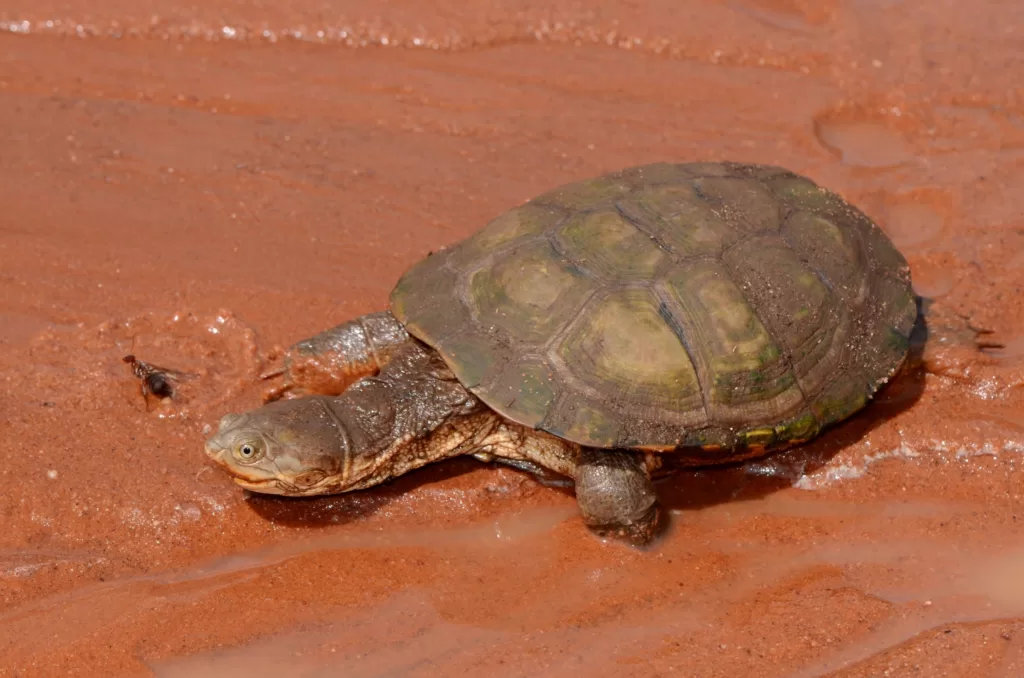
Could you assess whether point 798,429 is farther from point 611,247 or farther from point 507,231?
point 507,231

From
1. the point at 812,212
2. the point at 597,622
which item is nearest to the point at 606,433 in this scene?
the point at 597,622

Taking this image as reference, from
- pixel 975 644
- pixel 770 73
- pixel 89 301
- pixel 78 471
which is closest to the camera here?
pixel 975 644

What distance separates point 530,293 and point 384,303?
1.36m

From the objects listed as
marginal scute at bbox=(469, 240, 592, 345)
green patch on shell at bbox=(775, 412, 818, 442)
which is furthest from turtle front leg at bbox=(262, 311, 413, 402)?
green patch on shell at bbox=(775, 412, 818, 442)

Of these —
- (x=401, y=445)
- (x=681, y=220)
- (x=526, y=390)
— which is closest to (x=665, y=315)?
(x=681, y=220)

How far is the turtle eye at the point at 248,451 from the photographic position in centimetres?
441

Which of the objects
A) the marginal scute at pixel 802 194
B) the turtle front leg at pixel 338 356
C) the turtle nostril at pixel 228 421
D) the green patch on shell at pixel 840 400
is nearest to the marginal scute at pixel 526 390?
the turtle front leg at pixel 338 356

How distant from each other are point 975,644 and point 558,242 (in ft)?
8.82

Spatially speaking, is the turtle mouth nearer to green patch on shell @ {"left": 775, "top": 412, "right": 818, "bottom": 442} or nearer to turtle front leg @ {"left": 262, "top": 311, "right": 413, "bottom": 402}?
turtle front leg @ {"left": 262, "top": 311, "right": 413, "bottom": 402}

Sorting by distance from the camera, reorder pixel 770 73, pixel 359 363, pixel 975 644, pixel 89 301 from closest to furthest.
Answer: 1. pixel 975 644
2. pixel 359 363
3. pixel 89 301
4. pixel 770 73

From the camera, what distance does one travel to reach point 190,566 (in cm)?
452

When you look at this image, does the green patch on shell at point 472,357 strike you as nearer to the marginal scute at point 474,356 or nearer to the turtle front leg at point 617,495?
the marginal scute at point 474,356

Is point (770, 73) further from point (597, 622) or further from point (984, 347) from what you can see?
point (597, 622)

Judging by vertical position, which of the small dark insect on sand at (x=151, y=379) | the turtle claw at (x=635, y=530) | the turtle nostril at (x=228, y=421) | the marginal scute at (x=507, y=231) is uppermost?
the marginal scute at (x=507, y=231)
